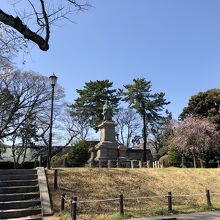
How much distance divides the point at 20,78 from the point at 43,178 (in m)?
19.0

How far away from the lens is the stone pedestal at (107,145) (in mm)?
24750

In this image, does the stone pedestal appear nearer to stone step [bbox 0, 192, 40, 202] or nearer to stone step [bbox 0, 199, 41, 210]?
stone step [bbox 0, 192, 40, 202]

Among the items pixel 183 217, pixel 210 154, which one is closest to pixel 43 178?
pixel 183 217

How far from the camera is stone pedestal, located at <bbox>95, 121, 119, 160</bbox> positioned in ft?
81.2

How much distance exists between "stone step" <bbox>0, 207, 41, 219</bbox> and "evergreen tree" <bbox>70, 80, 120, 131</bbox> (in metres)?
34.7

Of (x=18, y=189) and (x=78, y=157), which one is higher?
(x=78, y=157)

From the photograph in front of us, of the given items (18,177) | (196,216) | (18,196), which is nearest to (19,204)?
(18,196)

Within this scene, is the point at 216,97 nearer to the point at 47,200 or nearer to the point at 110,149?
the point at 110,149

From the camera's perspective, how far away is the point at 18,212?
437 inches

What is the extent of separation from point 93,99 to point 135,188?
107 feet

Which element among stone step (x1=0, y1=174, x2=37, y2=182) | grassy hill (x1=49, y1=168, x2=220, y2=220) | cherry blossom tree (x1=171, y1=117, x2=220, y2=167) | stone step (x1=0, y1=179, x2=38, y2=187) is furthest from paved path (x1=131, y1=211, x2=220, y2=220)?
cherry blossom tree (x1=171, y1=117, x2=220, y2=167)

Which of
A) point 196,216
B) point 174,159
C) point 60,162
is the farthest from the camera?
point 174,159

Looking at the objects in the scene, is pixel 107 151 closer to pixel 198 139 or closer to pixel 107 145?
pixel 107 145

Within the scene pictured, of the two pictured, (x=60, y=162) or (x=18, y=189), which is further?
(x=60, y=162)
